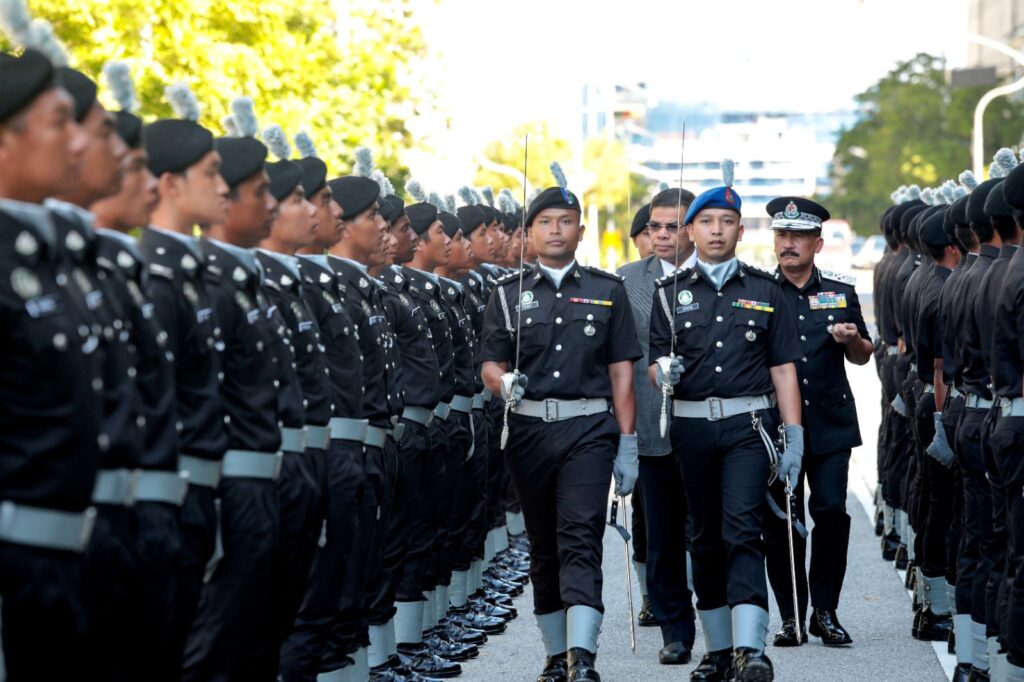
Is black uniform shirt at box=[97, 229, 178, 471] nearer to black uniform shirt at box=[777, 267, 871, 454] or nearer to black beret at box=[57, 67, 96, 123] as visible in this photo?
black beret at box=[57, 67, 96, 123]

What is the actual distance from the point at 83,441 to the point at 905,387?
877cm

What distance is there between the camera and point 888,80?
206 feet

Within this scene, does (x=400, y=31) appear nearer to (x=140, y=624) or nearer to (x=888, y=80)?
(x=140, y=624)

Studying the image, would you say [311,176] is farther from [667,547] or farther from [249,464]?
[667,547]

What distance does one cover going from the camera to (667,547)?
1076 centimetres

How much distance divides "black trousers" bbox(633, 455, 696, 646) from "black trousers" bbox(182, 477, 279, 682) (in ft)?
13.8

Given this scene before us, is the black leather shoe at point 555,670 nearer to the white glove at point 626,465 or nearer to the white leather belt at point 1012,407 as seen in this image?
the white glove at point 626,465

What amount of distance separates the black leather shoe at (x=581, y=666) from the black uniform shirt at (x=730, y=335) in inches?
56.1

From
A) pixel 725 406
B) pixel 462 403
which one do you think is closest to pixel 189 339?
pixel 725 406

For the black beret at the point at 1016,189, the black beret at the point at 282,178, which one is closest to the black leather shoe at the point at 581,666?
the black beret at the point at 282,178

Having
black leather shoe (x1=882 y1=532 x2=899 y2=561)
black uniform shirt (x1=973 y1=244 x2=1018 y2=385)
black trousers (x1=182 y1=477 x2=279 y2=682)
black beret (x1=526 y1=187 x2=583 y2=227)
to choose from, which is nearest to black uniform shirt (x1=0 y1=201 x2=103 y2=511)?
black trousers (x1=182 y1=477 x2=279 y2=682)

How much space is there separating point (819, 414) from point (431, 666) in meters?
2.69

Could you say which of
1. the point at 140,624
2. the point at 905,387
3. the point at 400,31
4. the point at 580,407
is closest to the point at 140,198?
the point at 140,624

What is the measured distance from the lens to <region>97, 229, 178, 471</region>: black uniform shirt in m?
5.59
